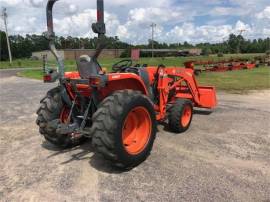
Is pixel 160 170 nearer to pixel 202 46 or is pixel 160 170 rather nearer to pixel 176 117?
pixel 176 117

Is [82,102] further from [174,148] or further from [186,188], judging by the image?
[186,188]

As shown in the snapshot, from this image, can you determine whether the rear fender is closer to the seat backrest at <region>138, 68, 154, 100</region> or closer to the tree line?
the seat backrest at <region>138, 68, 154, 100</region>

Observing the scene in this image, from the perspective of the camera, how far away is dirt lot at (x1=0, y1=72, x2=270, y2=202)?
408 centimetres

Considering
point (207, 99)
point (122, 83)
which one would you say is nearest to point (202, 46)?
point (207, 99)

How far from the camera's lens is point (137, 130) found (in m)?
5.40

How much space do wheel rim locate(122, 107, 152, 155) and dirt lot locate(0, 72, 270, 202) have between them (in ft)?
1.03

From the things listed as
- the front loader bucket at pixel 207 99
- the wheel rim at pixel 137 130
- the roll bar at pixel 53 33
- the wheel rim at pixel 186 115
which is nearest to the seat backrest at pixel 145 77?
the wheel rim at pixel 186 115

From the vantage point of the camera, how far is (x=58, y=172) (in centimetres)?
482

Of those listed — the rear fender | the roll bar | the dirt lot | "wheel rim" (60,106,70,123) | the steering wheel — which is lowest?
the dirt lot

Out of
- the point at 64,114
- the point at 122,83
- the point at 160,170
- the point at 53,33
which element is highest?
the point at 53,33

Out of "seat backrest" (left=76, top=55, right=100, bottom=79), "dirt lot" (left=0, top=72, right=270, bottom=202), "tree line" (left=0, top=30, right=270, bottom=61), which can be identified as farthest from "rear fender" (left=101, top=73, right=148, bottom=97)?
"tree line" (left=0, top=30, right=270, bottom=61)

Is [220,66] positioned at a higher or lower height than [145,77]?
lower

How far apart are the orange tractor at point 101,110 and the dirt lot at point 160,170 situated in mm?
323

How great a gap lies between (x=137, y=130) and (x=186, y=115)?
1.96 meters
